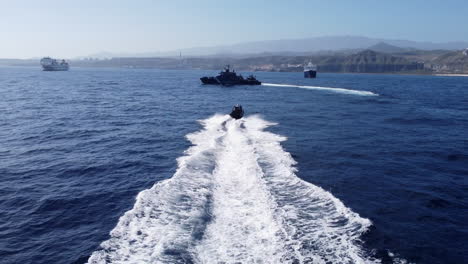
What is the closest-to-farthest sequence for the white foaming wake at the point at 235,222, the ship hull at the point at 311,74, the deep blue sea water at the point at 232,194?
the white foaming wake at the point at 235,222, the deep blue sea water at the point at 232,194, the ship hull at the point at 311,74

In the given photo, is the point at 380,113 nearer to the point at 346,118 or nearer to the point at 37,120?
the point at 346,118

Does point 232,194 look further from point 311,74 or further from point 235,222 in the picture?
point 311,74

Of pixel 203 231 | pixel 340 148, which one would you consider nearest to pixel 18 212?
pixel 203 231

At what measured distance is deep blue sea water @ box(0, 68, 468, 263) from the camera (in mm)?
13977

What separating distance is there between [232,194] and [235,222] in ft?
11.8

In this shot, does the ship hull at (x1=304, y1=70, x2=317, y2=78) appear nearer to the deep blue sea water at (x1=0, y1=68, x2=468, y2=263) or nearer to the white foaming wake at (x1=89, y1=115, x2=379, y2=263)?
the deep blue sea water at (x1=0, y1=68, x2=468, y2=263)

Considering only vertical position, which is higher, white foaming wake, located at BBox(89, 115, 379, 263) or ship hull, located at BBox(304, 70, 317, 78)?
ship hull, located at BBox(304, 70, 317, 78)

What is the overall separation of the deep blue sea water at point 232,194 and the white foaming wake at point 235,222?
0.26 ft

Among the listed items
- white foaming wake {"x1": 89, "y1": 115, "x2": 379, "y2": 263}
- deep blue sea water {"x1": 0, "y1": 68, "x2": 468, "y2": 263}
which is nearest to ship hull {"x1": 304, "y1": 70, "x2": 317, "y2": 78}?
deep blue sea water {"x1": 0, "y1": 68, "x2": 468, "y2": 263}

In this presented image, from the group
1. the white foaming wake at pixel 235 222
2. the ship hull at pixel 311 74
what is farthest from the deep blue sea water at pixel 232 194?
the ship hull at pixel 311 74

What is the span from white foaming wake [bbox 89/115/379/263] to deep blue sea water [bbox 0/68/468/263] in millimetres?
78

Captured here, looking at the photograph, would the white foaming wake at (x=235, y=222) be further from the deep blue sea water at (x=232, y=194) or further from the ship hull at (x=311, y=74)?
the ship hull at (x=311, y=74)

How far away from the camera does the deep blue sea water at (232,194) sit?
1398cm

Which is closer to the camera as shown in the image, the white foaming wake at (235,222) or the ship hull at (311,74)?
the white foaming wake at (235,222)
